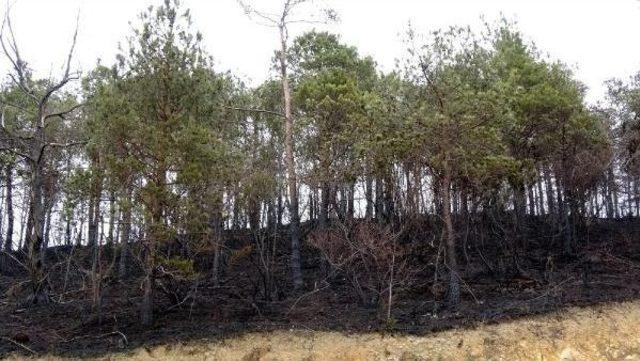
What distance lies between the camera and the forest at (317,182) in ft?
33.2

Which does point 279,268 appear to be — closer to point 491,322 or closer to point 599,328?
point 491,322

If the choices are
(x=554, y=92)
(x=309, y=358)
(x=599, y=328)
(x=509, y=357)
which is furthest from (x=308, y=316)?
(x=554, y=92)

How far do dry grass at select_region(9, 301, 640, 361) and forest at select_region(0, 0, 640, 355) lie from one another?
0.33 metres

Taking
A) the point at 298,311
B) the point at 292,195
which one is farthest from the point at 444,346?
the point at 292,195

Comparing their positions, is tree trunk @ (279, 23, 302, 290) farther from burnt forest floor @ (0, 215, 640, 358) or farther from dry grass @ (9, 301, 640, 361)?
dry grass @ (9, 301, 640, 361)

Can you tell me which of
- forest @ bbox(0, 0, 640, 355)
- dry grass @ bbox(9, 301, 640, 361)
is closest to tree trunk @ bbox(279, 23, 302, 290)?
forest @ bbox(0, 0, 640, 355)

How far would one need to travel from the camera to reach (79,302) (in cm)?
1271

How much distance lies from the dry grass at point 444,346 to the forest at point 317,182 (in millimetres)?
329

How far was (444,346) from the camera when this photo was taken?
1002 centimetres

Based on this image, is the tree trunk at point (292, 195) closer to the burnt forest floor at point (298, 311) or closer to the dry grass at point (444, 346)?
the burnt forest floor at point (298, 311)

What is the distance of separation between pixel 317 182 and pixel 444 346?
5833mm

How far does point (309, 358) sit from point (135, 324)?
12.3 ft

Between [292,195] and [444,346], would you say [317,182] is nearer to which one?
[292,195]

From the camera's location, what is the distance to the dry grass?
991 centimetres
